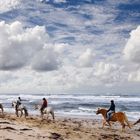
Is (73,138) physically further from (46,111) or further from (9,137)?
(46,111)

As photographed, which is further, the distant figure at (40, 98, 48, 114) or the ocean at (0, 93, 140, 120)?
the ocean at (0, 93, 140, 120)

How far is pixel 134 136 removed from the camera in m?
21.4

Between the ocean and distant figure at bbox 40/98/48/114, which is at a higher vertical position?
distant figure at bbox 40/98/48/114

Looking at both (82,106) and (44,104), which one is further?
(82,106)

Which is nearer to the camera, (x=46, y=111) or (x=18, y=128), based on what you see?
(x=18, y=128)

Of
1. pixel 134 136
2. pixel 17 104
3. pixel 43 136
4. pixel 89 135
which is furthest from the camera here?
pixel 17 104

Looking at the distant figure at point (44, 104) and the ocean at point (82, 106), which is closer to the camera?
the distant figure at point (44, 104)

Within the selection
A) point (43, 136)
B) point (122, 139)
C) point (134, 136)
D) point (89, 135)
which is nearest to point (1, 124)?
point (43, 136)

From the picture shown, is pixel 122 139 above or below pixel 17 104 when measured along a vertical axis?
below

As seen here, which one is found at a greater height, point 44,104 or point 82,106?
point 44,104

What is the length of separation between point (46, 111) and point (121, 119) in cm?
627

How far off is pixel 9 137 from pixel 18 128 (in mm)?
2414

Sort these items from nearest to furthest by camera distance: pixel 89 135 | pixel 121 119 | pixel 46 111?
pixel 89 135 < pixel 121 119 < pixel 46 111

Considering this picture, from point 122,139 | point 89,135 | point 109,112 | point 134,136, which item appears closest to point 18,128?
point 89,135
